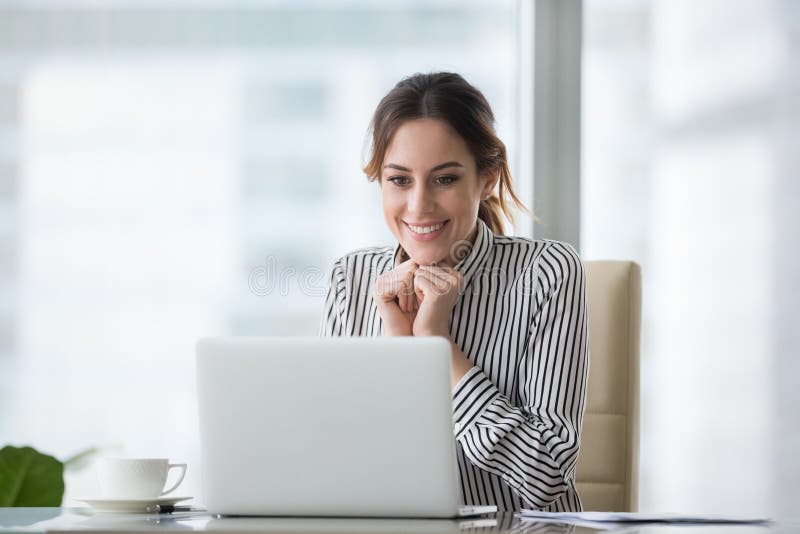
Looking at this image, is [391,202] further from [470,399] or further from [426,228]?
[470,399]

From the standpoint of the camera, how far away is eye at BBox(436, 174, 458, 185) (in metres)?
1.82

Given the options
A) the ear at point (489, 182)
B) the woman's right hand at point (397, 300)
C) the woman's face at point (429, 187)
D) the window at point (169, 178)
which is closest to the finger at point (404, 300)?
the woman's right hand at point (397, 300)

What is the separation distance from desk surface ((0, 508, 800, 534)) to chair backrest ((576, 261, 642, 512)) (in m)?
0.71

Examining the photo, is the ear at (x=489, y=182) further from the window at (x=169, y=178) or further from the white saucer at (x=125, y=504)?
the white saucer at (x=125, y=504)

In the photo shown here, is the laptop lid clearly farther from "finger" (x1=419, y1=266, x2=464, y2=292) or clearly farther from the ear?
the ear

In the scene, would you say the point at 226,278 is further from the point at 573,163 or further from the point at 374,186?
the point at 573,163

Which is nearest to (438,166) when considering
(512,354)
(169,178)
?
(512,354)

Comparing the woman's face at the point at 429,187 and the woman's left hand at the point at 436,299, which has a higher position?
the woman's face at the point at 429,187

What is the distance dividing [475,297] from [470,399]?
0.33m

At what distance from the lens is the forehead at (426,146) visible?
181 cm

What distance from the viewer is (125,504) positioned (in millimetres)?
1200

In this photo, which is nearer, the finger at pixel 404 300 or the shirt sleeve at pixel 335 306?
the finger at pixel 404 300

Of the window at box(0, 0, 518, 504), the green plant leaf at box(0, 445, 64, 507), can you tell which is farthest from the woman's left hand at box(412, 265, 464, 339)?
the window at box(0, 0, 518, 504)

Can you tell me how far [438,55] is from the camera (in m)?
2.83
